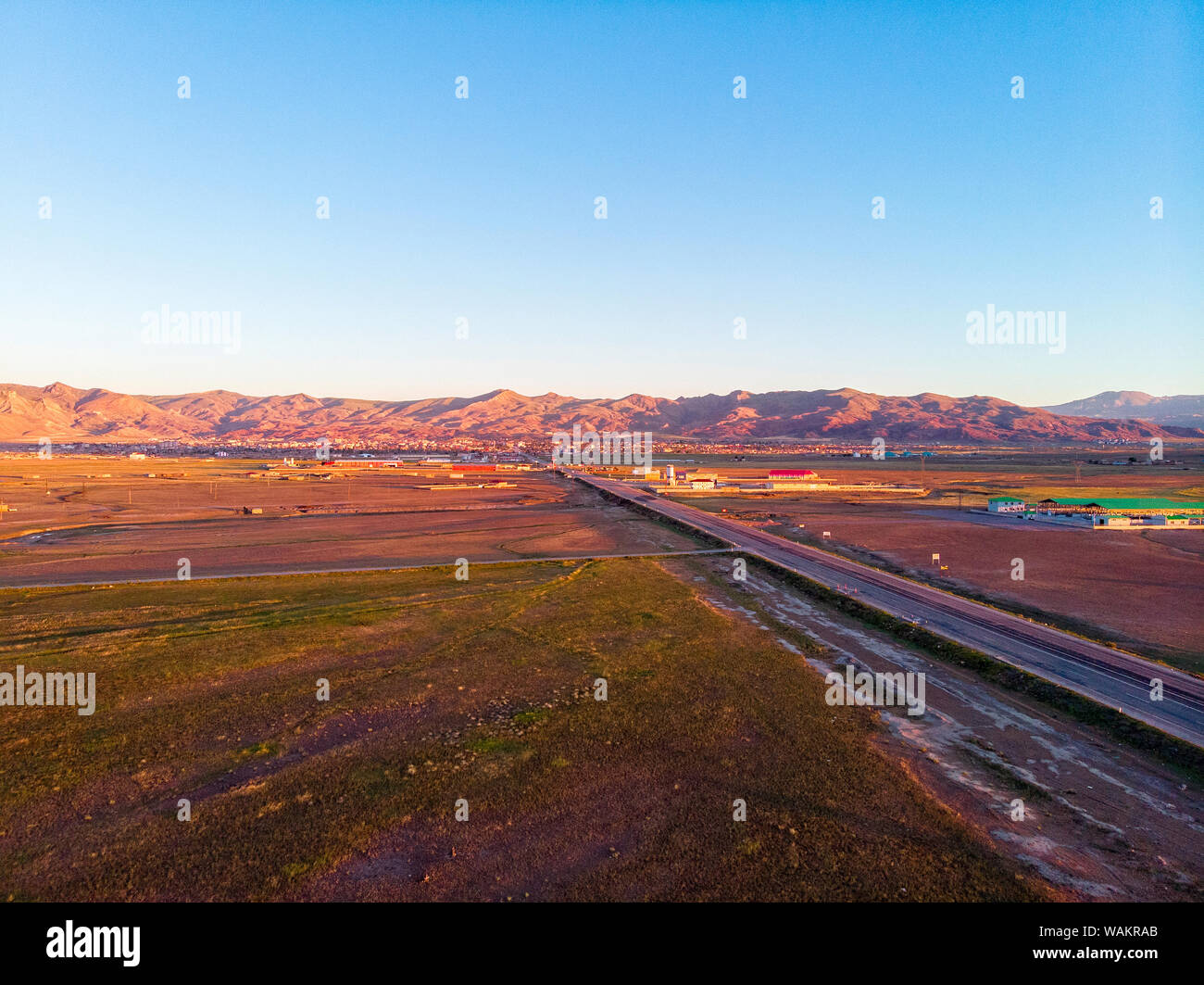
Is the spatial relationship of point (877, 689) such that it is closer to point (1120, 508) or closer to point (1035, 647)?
point (1035, 647)

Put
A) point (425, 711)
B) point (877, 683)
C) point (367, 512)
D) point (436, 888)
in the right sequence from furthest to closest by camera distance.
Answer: point (367, 512), point (877, 683), point (425, 711), point (436, 888)

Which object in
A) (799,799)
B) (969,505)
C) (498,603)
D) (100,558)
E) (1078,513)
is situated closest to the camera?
(799,799)

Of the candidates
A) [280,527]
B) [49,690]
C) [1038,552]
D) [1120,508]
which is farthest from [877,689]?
[1120,508]

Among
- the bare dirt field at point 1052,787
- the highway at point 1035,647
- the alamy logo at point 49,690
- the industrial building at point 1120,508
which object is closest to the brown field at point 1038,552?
the highway at point 1035,647

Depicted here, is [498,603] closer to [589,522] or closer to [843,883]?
[843,883]

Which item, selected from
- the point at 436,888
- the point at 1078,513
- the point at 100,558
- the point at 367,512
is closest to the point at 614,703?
the point at 436,888

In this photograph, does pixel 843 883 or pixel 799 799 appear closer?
pixel 843 883
